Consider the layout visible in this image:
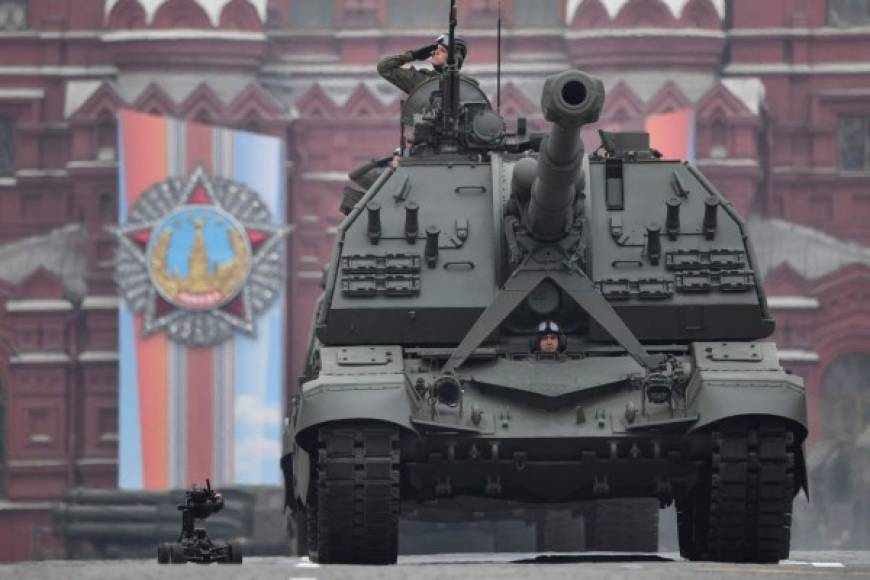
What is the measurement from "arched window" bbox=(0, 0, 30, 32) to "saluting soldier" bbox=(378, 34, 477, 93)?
91.3ft

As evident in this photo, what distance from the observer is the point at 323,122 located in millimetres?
50219

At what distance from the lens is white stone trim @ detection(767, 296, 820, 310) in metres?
48.5

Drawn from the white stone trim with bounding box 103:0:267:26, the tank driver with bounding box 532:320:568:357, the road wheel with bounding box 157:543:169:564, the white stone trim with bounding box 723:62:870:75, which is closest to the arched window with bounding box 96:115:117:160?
the white stone trim with bounding box 103:0:267:26

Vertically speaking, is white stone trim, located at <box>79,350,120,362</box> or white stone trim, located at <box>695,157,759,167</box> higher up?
white stone trim, located at <box>695,157,759,167</box>

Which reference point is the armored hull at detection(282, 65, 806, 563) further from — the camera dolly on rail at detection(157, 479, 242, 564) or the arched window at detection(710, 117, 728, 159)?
the arched window at detection(710, 117, 728, 159)

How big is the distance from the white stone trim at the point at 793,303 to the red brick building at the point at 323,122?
2 centimetres

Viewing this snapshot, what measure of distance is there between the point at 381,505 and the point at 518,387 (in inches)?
48.8

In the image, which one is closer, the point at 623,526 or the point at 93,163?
the point at 623,526

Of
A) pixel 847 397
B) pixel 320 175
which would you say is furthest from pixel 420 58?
pixel 320 175

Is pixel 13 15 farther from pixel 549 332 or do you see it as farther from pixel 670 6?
pixel 549 332

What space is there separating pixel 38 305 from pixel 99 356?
119 cm

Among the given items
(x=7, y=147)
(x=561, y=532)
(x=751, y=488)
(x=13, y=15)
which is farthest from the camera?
(x=7, y=147)

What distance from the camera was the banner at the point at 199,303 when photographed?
4734cm

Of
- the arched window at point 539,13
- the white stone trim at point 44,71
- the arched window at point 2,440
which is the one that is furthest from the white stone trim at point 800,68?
the arched window at point 2,440
